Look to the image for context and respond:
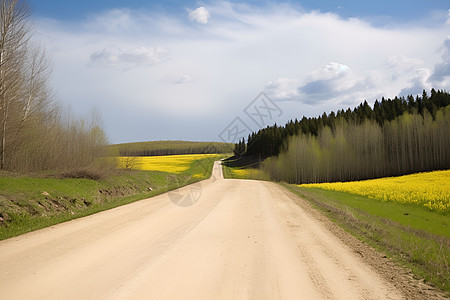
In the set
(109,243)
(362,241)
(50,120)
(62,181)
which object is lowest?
(362,241)

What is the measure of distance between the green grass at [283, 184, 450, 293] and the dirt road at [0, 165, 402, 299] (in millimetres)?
1008

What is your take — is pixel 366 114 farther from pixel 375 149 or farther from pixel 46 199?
pixel 46 199

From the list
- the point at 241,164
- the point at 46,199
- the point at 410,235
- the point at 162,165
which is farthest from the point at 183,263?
the point at 241,164

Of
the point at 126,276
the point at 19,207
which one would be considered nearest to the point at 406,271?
the point at 126,276

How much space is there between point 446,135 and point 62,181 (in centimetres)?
5088

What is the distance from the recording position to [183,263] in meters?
5.59

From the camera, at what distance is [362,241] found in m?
7.95

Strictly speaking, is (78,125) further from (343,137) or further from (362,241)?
(343,137)

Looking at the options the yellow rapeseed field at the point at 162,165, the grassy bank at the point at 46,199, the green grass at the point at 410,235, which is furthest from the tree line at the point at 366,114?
the grassy bank at the point at 46,199

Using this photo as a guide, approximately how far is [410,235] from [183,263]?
30.0 ft

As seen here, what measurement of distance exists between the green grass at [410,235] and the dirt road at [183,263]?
3.31ft

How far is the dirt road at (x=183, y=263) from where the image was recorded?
4.34m

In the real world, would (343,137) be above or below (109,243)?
above

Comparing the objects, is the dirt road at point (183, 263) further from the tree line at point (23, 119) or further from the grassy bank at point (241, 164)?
the grassy bank at point (241, 164)
